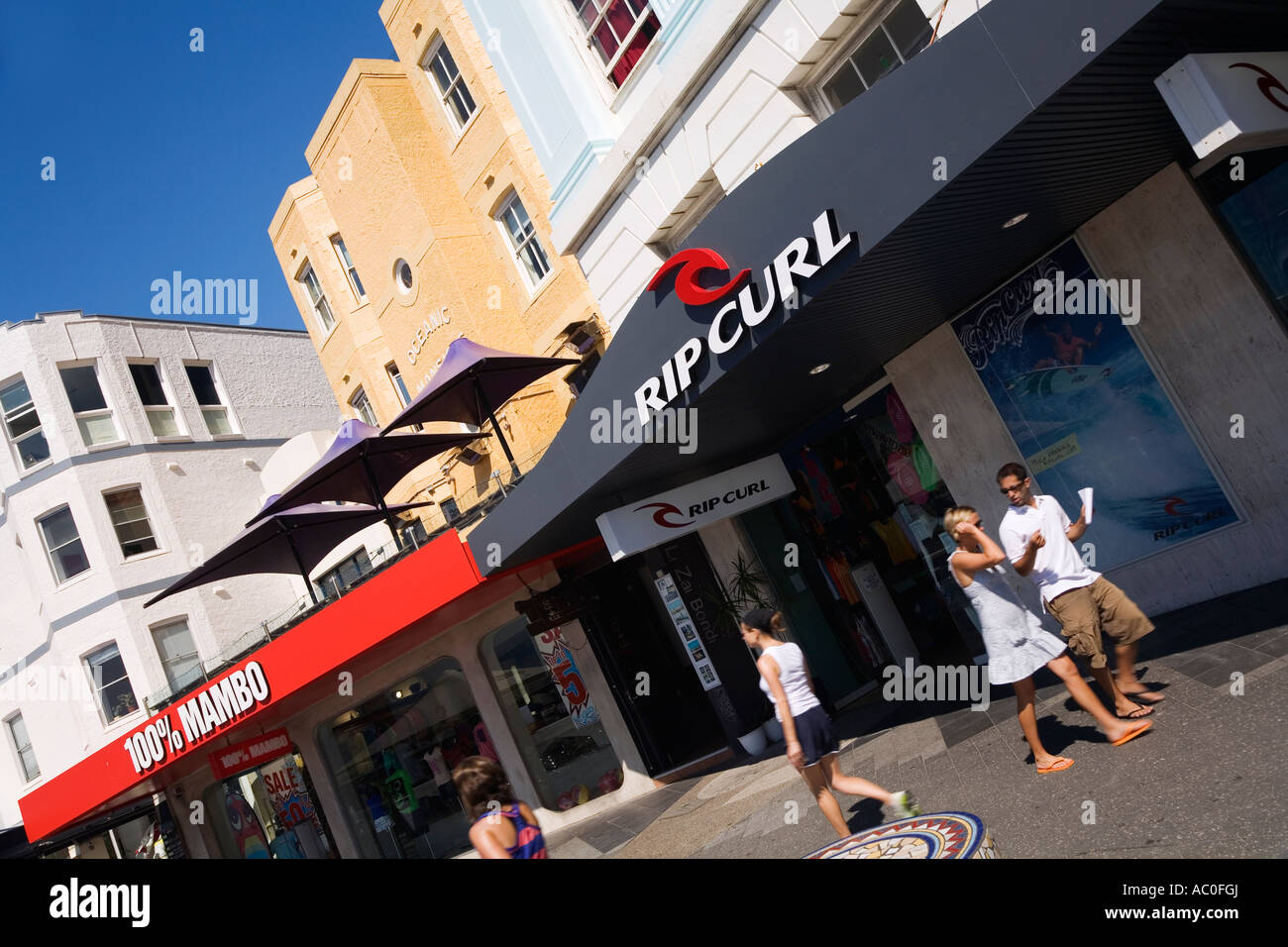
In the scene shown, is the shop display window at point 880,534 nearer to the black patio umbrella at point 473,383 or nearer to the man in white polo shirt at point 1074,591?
the black patio umbrella at point 473,383

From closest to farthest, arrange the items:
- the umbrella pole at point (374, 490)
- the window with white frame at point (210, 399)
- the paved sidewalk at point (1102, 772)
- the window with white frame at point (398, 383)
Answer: the paved sidewalk at point (1102, 772), the umbrella pole at point (374, 490), the window with white frame at point (398, 383), the window with white frame at point (210, 399)

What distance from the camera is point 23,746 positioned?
24.7 meters

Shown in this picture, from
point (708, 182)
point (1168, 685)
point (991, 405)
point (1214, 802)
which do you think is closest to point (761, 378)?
point (991, 405)

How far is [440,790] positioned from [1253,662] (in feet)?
44.5

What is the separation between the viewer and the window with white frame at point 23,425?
937 inches

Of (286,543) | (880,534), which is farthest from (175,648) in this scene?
(880,534)

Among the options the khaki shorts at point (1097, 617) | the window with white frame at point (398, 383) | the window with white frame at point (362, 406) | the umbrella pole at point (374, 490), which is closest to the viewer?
the khaki shorts at point (1097, 617)

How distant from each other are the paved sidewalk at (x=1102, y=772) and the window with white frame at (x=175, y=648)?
646 inches

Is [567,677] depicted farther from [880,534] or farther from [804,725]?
[804,725]

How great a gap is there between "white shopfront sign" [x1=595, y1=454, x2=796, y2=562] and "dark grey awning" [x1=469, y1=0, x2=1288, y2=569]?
15.9 inches

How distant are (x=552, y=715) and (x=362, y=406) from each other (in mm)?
11261

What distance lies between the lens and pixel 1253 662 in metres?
6.34

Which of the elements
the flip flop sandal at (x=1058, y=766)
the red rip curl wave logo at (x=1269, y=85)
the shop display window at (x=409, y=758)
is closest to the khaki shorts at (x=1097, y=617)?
the flip flop sandal at (x=1058, y=766)

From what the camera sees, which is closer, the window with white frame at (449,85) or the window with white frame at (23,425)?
the window with white frame at (449,85)
